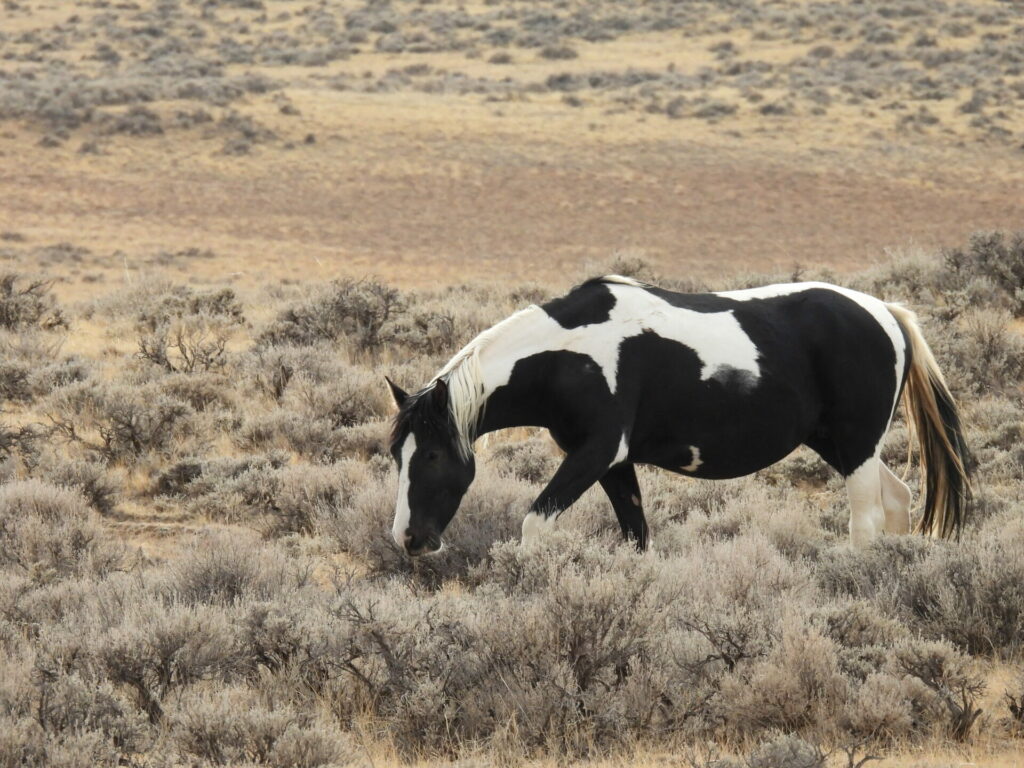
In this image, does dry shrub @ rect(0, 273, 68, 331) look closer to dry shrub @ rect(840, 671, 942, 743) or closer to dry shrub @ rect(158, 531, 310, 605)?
dry shrub @ rect(158, 531, 310, 605)

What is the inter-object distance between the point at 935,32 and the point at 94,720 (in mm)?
46765

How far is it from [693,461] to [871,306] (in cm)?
131

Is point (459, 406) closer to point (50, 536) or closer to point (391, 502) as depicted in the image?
point (391, 502)

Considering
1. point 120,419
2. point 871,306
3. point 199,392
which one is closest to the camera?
point 871,306

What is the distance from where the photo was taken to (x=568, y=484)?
5836 millimetres

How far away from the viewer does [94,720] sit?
437 centimetres

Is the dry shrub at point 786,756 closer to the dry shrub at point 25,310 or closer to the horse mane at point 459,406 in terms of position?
the horse mane at point 459,406

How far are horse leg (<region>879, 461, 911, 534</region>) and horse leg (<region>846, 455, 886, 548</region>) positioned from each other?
0.66 feet

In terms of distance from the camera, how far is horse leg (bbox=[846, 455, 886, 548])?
655 centimetres

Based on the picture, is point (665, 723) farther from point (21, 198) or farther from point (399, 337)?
point (21, 198)

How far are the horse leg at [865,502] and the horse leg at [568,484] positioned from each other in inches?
59.0

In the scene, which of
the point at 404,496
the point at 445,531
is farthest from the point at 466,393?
the point at 445,531

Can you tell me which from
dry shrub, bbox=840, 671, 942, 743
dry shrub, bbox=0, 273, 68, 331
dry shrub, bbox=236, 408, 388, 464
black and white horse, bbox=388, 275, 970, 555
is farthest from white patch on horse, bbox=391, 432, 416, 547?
dry shrub, bbox=0, 273, 68, 331

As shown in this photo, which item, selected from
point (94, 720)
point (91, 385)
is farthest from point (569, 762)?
point (91, 385)
